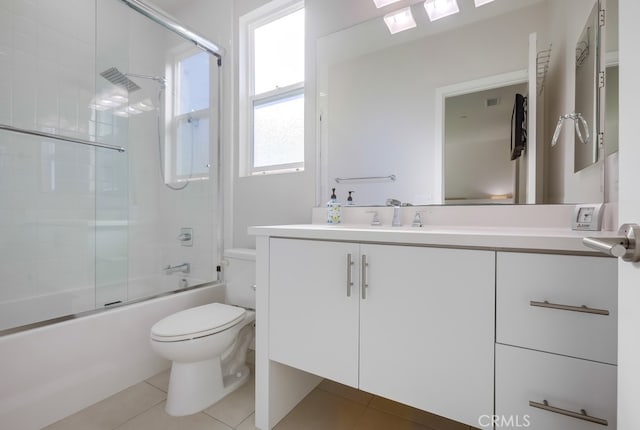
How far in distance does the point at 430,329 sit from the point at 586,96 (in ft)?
3.41

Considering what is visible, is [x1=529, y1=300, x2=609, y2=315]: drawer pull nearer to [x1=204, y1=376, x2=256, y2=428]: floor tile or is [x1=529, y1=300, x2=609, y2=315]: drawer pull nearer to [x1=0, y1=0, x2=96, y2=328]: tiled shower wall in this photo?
[x1=204, y1=376, x2=256, y2=428]: floor tile

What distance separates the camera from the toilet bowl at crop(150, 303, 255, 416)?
1.25m

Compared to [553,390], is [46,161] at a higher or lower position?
higher

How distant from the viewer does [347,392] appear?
1.50 metres

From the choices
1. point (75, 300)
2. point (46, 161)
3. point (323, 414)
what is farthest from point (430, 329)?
point (46, 161)

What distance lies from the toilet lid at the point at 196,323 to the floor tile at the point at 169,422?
38cm

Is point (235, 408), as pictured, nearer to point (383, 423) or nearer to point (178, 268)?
point (383, 423)

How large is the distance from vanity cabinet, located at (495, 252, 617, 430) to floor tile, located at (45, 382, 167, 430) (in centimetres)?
152

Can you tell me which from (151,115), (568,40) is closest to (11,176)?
(151,115)

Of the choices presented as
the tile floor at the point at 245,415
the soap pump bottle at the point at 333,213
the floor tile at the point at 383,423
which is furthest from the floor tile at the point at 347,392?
the soap pump bottle at the point at 333,213

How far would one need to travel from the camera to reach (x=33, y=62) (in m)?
1.79

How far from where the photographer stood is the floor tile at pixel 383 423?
124 centimetres

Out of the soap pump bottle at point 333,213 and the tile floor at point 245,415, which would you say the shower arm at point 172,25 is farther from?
the tile floor at point 245,415

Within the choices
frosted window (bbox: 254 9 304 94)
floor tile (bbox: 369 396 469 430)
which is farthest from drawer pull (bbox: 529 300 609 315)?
frosted window (bbox: 254 9 304 94)
